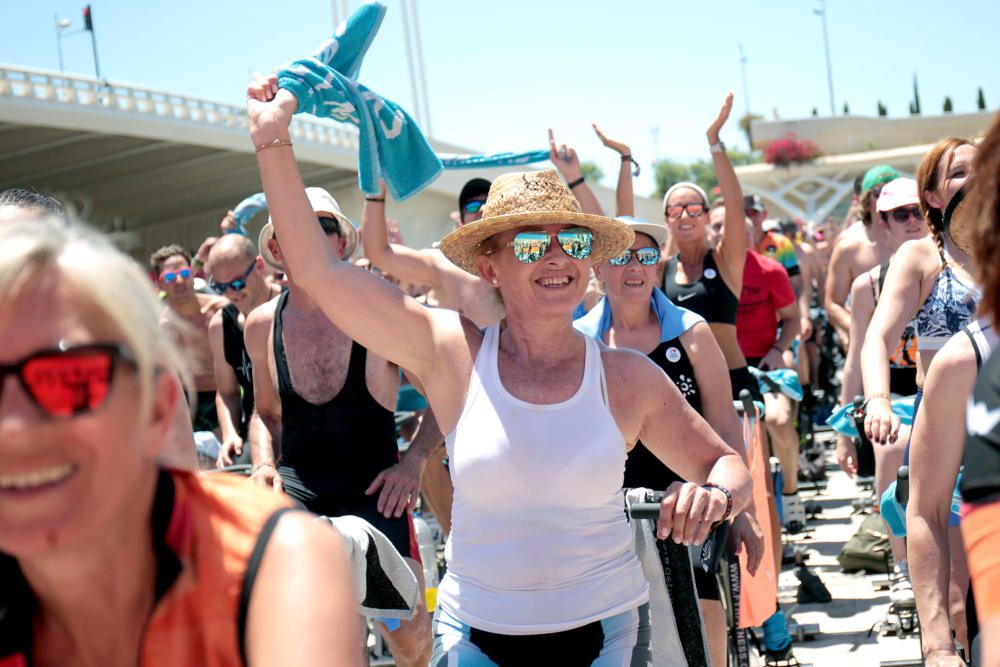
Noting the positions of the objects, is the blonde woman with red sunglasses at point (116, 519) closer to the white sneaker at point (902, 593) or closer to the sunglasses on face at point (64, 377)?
the sunglasses on face at point (64, 377)

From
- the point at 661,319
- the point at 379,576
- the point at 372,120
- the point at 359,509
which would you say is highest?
the point at 372,120

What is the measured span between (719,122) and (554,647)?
15.4ft

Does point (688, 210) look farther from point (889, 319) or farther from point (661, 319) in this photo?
point (889, 319)

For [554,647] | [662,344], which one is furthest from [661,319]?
[554,647]

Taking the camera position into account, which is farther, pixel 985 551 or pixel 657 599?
pixel 657 599

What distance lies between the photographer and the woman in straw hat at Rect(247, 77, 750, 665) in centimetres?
332

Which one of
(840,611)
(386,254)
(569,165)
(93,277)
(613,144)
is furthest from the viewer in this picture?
(613,144)

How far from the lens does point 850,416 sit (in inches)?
204

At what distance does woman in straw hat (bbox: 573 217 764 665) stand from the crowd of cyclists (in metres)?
0.01

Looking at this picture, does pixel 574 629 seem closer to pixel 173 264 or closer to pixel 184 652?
pixel 184 652

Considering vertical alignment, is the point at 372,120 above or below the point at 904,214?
above

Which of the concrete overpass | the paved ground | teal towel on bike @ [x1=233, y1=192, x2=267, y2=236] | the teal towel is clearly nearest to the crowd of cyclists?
the paved ground

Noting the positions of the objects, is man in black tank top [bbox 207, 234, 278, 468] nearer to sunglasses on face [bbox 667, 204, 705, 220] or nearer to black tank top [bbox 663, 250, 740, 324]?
black tank top [bbox 663, 250, 740, 324]

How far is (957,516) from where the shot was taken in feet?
12.1
